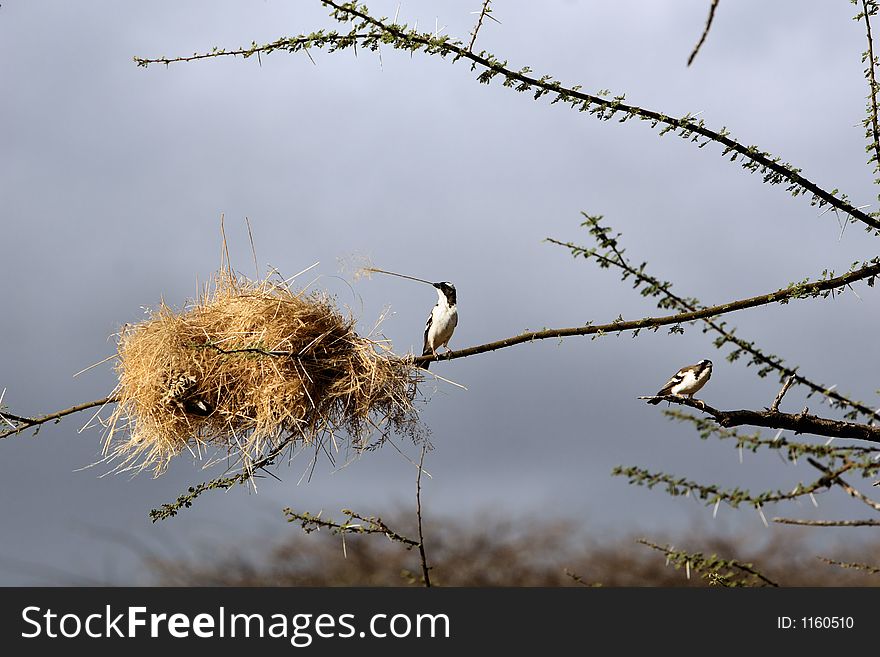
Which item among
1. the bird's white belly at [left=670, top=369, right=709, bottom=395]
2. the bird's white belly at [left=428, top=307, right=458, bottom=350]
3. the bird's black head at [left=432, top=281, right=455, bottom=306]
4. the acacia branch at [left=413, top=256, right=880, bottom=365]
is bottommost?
the acacia branch at [left=413, top=256, right=880, bottom=365]

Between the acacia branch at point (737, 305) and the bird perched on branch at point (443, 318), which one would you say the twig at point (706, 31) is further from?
the bird perched on branch at point (443, 318)

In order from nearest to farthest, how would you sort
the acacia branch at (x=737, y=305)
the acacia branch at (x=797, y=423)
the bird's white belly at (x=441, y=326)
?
the acacia branch at (x=737, y=305) → the acacia branch at (x=797, y=423) → the bird's white belly at (x=441, y=326)

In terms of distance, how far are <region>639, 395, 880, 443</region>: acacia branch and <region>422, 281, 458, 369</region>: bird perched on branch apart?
100 centimetres

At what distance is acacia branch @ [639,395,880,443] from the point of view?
2.11 meters

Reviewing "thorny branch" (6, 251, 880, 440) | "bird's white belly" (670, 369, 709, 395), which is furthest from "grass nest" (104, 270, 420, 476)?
"bird's white belly" (670, 369, 709, 395)

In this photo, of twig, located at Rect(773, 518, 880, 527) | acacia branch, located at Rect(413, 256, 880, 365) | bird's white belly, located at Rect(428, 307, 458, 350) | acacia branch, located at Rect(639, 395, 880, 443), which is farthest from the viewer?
bird's white belly, located at Rect(428, 307, 458, 350)

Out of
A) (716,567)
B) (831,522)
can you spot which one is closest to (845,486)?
(831,522)

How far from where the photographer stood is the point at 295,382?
2.45 meters

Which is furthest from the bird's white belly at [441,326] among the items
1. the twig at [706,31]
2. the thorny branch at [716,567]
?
the twig at [706,31]

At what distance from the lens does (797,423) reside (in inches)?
87.8

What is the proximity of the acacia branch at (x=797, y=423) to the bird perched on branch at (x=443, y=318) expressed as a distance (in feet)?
3.27

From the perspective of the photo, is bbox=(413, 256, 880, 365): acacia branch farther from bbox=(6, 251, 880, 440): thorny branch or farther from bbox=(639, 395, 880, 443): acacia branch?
bbox=(639, 395, 880, 443): acacia branch

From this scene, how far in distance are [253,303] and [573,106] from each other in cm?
115

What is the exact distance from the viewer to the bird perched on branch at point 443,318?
3.24 m
